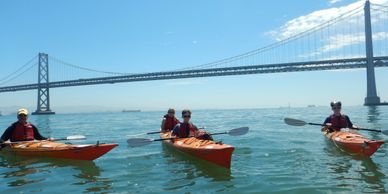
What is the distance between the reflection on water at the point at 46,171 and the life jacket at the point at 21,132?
43cm

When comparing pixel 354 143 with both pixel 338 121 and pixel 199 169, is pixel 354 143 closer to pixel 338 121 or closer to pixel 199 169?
pixel 338 121

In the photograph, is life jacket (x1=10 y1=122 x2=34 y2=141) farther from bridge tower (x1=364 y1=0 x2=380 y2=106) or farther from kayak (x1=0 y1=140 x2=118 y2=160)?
bridge tower (x1=364 y1=0 x2=380 y2=106)

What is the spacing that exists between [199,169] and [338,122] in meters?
4.38

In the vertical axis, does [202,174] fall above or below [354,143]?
below

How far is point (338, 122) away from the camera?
9.83 meters

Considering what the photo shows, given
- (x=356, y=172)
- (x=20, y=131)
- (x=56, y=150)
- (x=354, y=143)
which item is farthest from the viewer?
(x=20, y=131)

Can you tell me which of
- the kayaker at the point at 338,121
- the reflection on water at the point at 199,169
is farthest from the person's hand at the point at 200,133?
the kayaker at the point at 338,121

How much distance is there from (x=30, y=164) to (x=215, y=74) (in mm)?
47766

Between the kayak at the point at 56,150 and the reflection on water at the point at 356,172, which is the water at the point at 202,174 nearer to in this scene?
the reflection on water at the point at 356,172

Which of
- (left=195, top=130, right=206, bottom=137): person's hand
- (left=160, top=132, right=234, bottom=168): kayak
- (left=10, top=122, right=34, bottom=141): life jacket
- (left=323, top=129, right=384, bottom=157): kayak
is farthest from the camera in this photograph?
(left=10, top=122, right=34, bottom=141): life jacket

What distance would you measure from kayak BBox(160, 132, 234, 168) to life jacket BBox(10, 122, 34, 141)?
3320mm

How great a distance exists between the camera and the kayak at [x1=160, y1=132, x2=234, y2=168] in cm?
686

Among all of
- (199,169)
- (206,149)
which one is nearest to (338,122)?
(206,149)

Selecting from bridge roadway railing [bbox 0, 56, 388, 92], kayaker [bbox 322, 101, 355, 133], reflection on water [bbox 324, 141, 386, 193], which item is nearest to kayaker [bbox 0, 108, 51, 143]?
reflection on water [bbox 324, 141, 386, 193]
